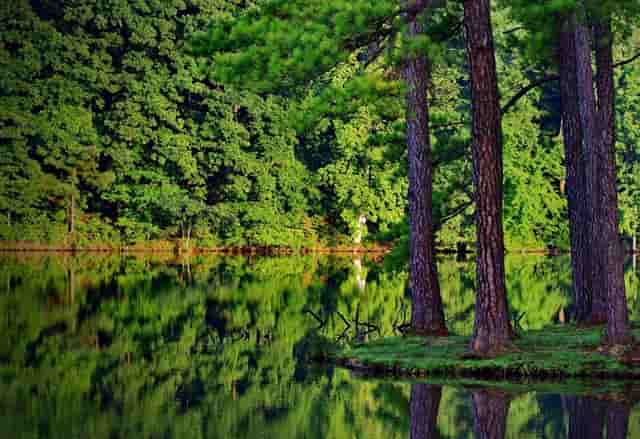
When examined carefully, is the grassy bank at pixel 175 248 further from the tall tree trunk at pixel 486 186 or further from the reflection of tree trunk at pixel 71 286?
the tall tree trunk at pixel 486 186

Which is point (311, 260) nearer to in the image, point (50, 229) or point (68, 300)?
point (50, 229)

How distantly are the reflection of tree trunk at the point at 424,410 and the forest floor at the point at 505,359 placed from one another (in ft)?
2.65

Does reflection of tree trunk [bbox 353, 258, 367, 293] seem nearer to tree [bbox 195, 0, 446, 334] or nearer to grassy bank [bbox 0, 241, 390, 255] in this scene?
grassy bank [bbox 0, 241, 390, 255]

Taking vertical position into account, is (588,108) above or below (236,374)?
above

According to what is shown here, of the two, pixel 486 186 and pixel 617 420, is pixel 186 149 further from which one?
pixel 617 420

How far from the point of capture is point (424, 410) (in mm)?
9984

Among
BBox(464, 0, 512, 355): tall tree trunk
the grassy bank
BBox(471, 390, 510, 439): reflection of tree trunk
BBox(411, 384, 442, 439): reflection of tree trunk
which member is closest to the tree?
BBox(464, 0, 512, 355): tall tree trunk

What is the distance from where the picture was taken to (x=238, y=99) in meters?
47.6

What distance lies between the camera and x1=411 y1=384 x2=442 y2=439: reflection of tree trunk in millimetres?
9086

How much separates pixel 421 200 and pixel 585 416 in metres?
5.45

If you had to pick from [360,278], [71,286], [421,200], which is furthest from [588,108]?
[360,278]

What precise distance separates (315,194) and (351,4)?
130ft

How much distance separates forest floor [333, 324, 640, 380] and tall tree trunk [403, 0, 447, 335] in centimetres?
56

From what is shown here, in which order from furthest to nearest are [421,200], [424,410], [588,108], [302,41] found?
[421,200]
[588,108]
[302,41]
[424,410]
